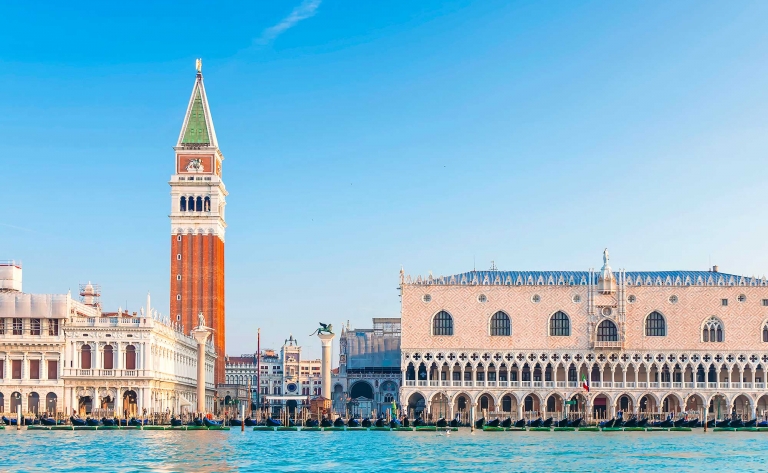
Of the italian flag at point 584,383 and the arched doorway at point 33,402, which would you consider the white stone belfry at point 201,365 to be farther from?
the italian flag at point 584,383

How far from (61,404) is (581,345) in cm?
3272

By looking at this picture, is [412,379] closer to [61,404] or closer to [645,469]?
[61,404]

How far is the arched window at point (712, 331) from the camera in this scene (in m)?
78.1

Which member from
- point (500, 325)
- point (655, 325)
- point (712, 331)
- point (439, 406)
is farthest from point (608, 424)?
point (439, 406)

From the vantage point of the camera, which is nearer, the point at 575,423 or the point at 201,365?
the point at 575,423

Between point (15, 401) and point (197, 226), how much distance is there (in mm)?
26015

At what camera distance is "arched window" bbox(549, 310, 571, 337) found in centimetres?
7825

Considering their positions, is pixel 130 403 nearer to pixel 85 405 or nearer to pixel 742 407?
pixel 85 405

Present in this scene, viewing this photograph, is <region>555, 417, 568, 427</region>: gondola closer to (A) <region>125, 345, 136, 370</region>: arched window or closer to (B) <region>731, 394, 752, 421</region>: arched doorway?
(B) <region>731, 394, 752, 421</region>: arched doorway

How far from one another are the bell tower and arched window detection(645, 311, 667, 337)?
34174 mm

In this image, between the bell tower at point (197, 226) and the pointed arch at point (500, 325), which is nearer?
the pointed arch at point (500, 325)

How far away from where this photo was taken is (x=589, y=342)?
255ft

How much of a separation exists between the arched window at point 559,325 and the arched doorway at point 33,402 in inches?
1272

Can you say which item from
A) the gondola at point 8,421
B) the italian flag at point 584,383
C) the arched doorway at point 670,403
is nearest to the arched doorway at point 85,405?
the gondola at point 8,421
